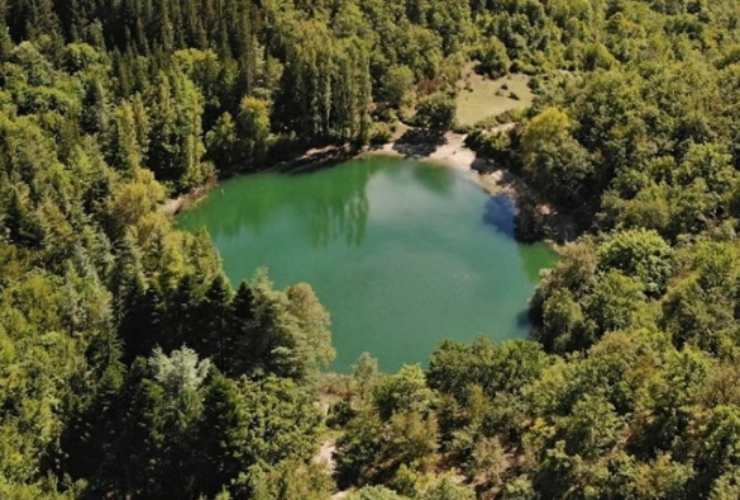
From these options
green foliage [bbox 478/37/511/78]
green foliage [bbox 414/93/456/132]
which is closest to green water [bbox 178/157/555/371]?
green foliage [bbox 414/93/456/132]

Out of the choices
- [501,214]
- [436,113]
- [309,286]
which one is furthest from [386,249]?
[436,113]

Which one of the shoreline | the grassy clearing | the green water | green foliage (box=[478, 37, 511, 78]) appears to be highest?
green foliage (box=[478, 37, 511, 78])

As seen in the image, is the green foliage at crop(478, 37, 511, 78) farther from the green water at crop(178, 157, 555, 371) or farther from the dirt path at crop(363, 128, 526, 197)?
→ the green water at crop(178, 157, 555, 371)

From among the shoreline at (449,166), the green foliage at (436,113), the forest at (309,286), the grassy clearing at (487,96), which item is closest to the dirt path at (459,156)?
the shoreline at (449,166)

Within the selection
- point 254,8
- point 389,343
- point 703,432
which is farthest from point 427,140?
point 703,432

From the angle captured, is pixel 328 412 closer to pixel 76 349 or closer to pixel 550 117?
pixel 76 349

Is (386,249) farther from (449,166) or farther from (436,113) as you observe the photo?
(436,113)
